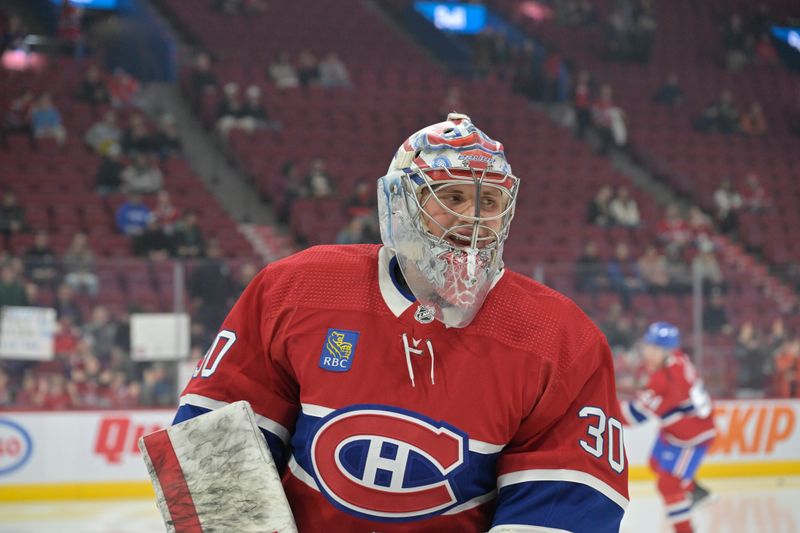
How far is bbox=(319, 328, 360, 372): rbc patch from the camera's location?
6.01 ft

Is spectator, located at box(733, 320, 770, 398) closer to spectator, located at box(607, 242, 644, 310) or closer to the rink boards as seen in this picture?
spectator, located at box(607, 242, 644, 310)

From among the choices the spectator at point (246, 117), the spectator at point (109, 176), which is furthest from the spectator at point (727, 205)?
the spectator at point (109, 176)

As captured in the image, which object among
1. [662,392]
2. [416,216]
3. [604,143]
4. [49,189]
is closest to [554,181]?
[604,143]

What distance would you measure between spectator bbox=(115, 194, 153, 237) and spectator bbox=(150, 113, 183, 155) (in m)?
1.31

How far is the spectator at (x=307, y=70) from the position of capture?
1253cm

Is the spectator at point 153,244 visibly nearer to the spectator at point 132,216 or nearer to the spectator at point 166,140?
the spectator at point 132,216

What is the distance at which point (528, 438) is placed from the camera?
1840mm

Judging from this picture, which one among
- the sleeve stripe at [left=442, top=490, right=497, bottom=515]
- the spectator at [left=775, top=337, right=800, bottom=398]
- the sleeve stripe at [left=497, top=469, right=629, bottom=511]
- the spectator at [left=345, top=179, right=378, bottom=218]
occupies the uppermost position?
the sleeve stripe at [left=497, top=469, right=629, bottom=511]

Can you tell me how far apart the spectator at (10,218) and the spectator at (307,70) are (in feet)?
14.4

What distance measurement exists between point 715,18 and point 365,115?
6.77 metres

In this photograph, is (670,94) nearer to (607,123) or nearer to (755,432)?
(607,123)

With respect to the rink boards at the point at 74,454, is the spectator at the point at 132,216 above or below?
above

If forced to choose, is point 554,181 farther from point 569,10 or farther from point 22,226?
point 22,226

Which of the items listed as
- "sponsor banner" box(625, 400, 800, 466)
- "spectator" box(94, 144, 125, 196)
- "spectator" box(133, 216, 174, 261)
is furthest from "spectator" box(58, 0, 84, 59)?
"sponsor banner" box(625, 400, 800, 466)
